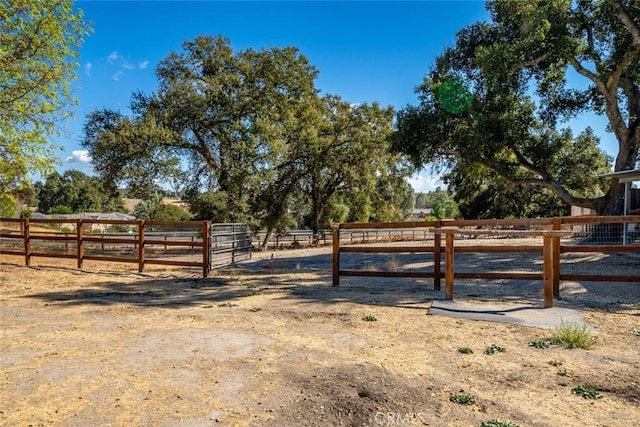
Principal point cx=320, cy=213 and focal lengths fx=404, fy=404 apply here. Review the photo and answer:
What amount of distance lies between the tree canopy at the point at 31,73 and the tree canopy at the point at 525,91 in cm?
1061

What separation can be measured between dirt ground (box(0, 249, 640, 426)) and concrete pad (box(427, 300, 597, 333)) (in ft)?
0.76

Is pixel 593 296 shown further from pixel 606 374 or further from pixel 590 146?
pixel 590 146

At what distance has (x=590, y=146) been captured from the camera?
82.5 ft

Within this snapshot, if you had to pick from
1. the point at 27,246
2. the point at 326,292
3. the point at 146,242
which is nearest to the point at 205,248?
the point at 146,242

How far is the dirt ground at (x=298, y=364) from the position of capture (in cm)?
273

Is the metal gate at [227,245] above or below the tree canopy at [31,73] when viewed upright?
below

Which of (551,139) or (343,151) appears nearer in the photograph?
(551,139)

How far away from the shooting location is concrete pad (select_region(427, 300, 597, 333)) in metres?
5.03

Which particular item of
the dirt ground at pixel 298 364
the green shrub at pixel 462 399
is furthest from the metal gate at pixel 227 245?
the green shrub at pixel 462 399

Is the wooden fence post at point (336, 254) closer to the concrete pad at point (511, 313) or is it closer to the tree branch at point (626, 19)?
the concrete pad at point (511, 313)

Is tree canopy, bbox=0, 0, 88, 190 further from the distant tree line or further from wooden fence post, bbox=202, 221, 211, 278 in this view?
wooden fence post, bbox=202, 221, 211, 278

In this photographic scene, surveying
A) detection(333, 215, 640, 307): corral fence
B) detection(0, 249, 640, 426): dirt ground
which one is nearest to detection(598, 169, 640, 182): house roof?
detection(333, 215, 640, 307): corral fence

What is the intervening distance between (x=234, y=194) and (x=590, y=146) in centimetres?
2191

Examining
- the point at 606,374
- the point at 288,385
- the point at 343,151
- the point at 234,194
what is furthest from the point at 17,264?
the point at 343,151
